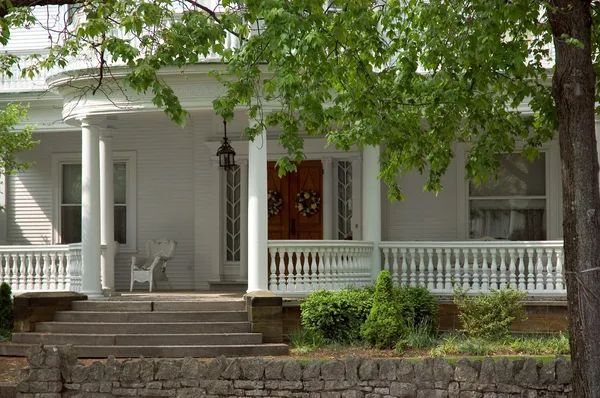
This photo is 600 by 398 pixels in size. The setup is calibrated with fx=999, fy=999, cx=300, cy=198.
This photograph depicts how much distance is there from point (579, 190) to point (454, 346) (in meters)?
6.07

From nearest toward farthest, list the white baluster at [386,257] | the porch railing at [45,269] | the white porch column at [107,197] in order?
the white baluster at [386,257]
the porch railing at [45,269]
the white porch column at [107,197]

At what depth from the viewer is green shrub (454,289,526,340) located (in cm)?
1471

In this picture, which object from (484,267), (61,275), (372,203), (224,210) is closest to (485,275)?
(484,267)

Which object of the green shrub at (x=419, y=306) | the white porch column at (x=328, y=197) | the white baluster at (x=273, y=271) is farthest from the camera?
the white porch column at (x=328, y=197)

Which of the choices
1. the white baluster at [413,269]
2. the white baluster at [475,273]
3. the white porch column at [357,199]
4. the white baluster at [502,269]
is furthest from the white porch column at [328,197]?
the white baluster at [502,269]

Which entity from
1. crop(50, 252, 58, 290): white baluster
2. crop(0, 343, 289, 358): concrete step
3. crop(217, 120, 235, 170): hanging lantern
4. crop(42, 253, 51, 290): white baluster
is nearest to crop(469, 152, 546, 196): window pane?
crop(217, 120, 235, 170): hanging lantern

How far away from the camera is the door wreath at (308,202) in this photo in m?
19.3

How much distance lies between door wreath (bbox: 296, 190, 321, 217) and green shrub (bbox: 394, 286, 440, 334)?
4.14 meters

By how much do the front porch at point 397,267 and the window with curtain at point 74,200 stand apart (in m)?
3.24

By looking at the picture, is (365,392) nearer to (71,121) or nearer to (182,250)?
(71,121)

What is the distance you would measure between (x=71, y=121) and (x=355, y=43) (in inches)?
283

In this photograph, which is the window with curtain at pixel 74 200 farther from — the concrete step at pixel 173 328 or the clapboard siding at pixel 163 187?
the concrete step at pixel 173 328

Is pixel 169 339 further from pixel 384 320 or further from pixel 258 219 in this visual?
pixel 384 320

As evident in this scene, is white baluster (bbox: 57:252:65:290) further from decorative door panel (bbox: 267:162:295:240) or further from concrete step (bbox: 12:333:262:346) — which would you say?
decorative door panel (bbox: 267:162:295:240)
